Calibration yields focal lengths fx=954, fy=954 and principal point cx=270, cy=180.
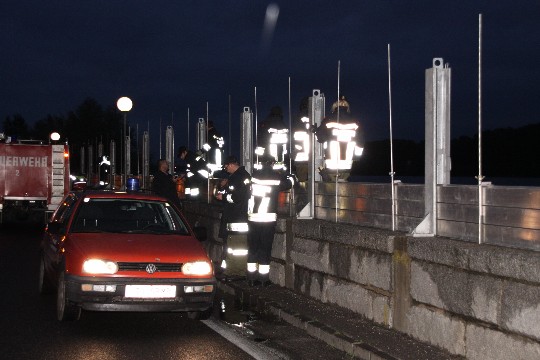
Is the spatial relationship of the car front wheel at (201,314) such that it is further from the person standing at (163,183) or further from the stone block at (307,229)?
the person standing at (163,183)

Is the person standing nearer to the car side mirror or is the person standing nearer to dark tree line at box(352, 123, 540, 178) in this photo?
dark tree line at box(352, 123, 540, 178)

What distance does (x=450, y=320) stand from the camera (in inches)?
308

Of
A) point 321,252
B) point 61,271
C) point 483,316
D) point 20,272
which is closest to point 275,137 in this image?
point 20,272

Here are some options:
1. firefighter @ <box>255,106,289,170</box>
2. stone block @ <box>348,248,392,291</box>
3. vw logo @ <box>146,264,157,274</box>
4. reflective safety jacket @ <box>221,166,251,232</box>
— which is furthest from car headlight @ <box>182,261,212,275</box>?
firefighter @ <box>255,106,289,170</box>

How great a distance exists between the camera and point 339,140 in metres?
13.3

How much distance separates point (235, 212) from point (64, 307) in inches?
166

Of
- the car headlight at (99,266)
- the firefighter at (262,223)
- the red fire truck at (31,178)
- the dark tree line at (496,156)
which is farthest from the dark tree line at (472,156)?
the red fire truck at (31,178)

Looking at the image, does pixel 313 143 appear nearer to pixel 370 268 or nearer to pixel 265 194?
pixel 265 194

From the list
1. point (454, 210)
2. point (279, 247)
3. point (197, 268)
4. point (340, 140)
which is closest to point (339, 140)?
point (340, 140)

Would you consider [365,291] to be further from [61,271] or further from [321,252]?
[61,271]

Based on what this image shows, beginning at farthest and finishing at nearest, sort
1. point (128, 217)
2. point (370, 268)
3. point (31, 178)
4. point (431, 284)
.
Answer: point (31, 178) → point (128, 217) → point (370, 268) → point (431, 284)

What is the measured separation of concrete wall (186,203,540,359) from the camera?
22.4 feet

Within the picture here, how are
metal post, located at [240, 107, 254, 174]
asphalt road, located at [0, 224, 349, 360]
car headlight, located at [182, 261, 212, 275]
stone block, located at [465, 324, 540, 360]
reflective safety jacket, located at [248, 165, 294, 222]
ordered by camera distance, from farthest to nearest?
metal post, located at [240, 107, 254, 174]
reflective safety jacket, located at [248, 165, 294, 222]
car headlight, located at [182, 261, 212, 275]
asphalt road, located at [0, 224, 349, 360]
stone block, located at [465, 324, 540, 360]

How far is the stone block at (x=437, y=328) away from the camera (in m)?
7.66
